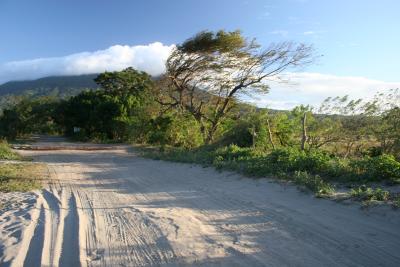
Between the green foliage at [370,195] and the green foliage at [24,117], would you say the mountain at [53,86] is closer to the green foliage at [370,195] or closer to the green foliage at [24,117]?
the green foliage at [24,117]

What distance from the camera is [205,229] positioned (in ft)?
17.9

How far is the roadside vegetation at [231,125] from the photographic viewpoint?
8.23m

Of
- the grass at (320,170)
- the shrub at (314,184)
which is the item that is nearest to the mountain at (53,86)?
the grass at (320,170)

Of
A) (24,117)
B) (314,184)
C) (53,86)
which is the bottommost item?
(24,117)

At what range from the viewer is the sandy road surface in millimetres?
4379

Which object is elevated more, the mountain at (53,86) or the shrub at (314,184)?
the mountain at (53,86)

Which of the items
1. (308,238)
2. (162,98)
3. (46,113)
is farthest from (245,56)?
(46,113)

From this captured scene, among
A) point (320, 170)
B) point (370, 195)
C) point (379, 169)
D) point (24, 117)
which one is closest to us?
point (370, 195)

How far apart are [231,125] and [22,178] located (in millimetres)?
11630

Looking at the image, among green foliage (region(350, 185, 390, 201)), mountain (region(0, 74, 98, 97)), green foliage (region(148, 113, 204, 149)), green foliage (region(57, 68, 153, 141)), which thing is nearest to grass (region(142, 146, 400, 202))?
green foliage (region(350, 185, 390, 201))

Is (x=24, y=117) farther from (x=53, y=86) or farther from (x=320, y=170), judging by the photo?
(x=53, y=86)

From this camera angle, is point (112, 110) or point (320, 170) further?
point (112, 110)

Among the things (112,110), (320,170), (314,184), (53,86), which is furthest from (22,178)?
(53,86)

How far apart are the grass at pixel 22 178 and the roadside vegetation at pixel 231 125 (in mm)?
4935
